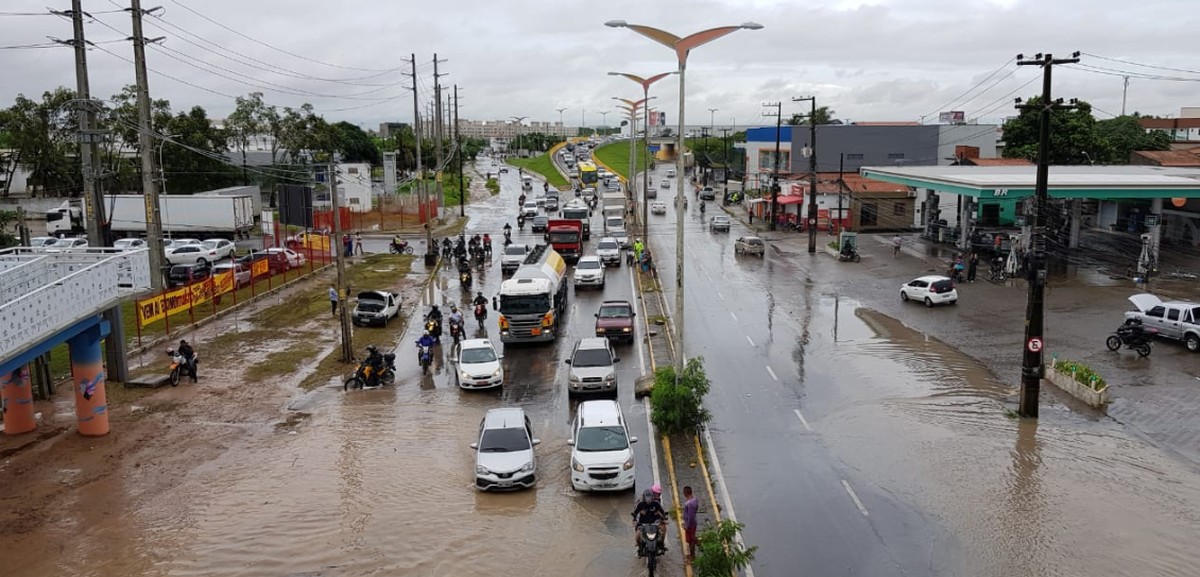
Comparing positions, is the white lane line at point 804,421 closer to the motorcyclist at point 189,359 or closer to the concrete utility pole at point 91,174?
the motorcyclist at point 189,359

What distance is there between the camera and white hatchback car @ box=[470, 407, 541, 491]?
18.4m

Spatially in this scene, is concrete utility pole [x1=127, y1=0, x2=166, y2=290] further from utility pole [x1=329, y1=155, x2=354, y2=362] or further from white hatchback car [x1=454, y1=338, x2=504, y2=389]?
white hatchback car [x1=454, y1=338, x2=504, y2=389]

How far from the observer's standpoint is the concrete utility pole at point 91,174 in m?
26.7

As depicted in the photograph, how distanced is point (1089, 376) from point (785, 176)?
61343 mm

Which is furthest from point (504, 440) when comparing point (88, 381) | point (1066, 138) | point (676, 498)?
point (1066, 138)

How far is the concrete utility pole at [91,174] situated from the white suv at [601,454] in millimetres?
15679

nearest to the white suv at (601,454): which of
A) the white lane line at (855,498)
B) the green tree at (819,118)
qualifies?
the white lane line at (855,498)

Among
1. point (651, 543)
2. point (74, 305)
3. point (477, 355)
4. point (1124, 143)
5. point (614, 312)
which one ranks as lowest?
point (651, 543)

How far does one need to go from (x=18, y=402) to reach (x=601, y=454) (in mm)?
15041

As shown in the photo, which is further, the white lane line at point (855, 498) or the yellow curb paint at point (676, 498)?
the white lane line at point (855, 498)

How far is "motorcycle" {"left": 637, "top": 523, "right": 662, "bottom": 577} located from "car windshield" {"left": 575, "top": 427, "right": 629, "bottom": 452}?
12.9 feet

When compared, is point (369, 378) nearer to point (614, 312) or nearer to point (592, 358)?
point (592, 358)

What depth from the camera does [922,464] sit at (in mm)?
19562

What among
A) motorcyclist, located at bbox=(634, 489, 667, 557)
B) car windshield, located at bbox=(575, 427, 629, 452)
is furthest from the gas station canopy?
motorcyclist, located at bbox=(634, 489, 667, 557)
